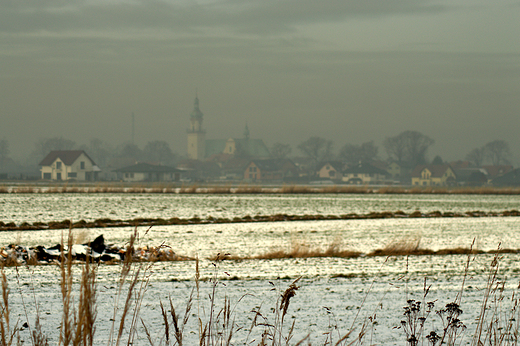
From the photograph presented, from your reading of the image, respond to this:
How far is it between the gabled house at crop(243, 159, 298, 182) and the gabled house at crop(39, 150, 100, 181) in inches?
2145

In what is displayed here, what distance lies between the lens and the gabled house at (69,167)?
103m

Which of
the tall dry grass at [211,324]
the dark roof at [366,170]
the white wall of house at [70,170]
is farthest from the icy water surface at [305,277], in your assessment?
the dark roof at [366,170]

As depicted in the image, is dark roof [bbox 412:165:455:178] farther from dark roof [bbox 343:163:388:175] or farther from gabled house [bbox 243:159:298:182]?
gabled house [bbox 243:159:298:182]

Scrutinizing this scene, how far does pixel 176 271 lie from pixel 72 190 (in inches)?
1410

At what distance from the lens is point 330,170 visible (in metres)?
150

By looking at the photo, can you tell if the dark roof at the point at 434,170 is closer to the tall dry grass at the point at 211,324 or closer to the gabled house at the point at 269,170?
the gabled house at the point at 269,170

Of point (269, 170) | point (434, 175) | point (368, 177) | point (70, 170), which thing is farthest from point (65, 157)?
point (434, 175)

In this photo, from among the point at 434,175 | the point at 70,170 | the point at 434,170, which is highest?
the point at 70,170

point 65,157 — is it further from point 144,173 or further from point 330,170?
point 330,170

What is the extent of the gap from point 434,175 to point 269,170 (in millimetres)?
45597

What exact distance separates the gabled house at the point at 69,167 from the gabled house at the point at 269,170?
54.5m

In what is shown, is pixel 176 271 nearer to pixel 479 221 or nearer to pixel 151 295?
pixel 151 295

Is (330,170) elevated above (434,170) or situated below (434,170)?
above

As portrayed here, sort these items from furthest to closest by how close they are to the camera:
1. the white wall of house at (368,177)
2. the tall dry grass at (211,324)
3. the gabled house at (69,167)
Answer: the white wall of house at (368,177)
the gabled house at (69,167)
the tall dry grass at (211,324)
